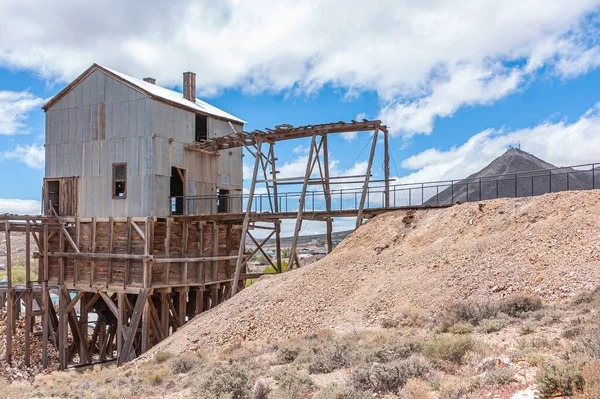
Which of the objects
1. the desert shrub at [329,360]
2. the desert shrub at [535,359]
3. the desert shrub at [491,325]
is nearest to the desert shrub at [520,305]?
the desert shrub at [491,325]

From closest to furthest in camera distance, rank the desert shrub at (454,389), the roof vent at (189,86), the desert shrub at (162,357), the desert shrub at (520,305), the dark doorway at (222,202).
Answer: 1. the desert shrub at (454,389)
2. the desert shrub at (520,305)
3. the desert shrub at (162,357)
4. the dark doorway at (222,202)
5. the roof vent at (189,86)

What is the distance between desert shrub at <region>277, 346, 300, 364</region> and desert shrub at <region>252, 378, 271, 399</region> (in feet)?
7.28

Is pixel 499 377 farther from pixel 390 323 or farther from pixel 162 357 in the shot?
pixel 162 357

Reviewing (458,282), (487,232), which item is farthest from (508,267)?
(487,232)

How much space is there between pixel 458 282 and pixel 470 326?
3.43m

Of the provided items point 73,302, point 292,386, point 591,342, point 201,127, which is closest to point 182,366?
point 292,386

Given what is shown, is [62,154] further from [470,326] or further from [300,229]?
[470,326]

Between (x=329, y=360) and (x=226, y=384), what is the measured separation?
226 cm

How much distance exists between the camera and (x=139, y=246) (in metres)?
25.5

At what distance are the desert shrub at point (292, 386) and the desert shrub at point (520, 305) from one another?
5.91 metres

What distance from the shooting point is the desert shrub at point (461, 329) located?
1162cm

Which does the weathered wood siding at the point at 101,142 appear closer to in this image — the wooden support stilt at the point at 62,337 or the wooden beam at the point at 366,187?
the wooden support stilt at the point at 62,337

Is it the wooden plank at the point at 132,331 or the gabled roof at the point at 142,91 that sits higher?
the gabled roof at the point at 142,91

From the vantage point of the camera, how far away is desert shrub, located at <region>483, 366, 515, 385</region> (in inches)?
320
